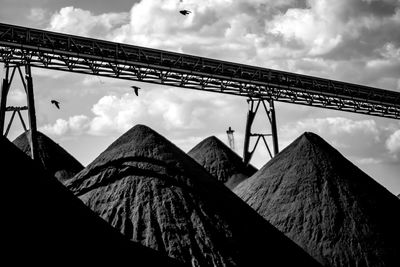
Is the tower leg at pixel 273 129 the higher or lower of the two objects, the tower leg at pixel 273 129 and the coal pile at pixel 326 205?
the higher

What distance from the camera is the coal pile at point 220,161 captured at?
35125 millimetres

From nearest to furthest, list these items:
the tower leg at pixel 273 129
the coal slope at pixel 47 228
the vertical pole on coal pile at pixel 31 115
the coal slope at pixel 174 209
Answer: the coal slope at pixel 47 228 → the coal slope at pixel 174 209 → the vertical pole on coal pile at pixel 31 115 → the tower leg at pixel 273 129

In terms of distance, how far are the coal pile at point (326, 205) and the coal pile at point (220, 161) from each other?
1099 cm

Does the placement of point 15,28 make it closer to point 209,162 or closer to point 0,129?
point 0,129

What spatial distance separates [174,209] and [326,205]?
7.19m

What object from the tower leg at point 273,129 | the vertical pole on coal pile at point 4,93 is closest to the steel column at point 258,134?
the tower leg at point 273,129

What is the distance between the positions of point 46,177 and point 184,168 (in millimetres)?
5607

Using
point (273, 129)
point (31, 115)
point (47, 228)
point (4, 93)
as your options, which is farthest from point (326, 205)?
point (4, 93)

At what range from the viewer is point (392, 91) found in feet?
104

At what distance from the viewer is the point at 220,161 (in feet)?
120

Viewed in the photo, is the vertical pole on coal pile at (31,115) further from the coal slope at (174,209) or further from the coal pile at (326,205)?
the coal pile at (326,205)

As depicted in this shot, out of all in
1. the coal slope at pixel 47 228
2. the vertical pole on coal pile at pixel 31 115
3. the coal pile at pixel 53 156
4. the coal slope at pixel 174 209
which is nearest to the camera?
the coal slope at pixel 47 228

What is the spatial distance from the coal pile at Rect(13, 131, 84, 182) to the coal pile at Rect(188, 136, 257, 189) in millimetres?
8869

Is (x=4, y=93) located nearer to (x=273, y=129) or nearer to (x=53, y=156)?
(x=273, y=129)
